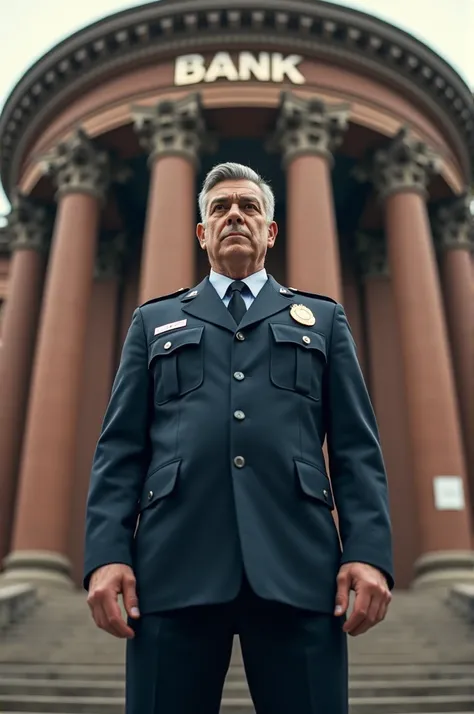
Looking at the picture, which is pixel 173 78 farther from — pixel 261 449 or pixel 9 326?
pixel 261 449

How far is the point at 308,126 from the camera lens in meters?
15.6

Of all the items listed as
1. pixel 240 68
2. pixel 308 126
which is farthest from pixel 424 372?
pixel 240 68

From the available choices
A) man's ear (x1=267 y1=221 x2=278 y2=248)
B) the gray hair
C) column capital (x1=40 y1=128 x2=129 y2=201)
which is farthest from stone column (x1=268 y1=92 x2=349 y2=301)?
the gray hair

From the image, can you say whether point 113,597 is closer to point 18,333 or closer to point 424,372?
point 424,372

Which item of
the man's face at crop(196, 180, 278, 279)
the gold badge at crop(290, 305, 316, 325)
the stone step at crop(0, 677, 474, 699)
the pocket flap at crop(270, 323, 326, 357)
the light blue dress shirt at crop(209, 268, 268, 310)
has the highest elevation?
the man's face at crop(196, 180, 278, 279)

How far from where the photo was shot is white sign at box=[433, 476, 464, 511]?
44.1ft

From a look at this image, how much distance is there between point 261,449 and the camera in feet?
8.02

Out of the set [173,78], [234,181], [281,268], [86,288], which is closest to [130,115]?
[173,78]

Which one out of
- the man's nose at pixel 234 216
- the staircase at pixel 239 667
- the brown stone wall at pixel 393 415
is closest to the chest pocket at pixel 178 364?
the man's nose at pixel 234 216

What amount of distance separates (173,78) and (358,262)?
6.73m

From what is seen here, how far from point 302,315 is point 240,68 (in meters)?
15.0

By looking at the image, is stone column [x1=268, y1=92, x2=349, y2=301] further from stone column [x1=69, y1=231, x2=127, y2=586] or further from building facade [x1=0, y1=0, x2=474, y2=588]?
stone column [x1=69, y1=231, x2=127, y2=586]

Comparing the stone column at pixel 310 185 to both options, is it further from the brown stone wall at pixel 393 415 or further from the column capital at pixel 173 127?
the brown stone wall at pixel 393 415

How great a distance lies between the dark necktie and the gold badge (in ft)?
0.61
